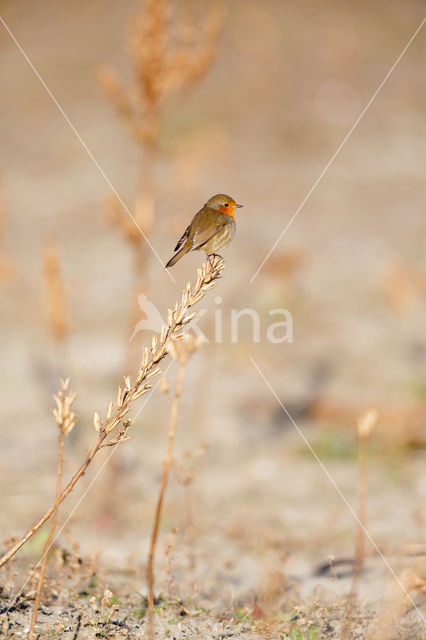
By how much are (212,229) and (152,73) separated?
10.1 feet

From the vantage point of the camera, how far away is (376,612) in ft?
9.50

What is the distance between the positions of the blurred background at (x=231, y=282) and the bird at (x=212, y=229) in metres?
1.38

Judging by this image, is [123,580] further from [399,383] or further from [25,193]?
[25,193]

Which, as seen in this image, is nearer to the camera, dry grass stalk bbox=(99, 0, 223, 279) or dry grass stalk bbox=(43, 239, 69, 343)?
dry grass stalk bbox=(43, 239, 69, 343)

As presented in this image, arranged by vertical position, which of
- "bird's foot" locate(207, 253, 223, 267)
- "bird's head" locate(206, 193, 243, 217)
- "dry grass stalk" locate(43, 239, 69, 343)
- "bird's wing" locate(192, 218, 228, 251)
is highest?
"dry grass stalk" locate(43, 239, 69, 343)

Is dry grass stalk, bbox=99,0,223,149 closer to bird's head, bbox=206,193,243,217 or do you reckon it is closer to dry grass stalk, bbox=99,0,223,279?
dry grass stalk, bbox=99,0,223,279

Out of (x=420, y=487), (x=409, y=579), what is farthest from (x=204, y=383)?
(x=409, y=579)

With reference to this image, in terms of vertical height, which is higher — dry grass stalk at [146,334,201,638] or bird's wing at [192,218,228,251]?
bird's wing at [192,218,228,251]

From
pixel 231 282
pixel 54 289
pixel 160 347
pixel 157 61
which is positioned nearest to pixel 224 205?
pixel 160 347

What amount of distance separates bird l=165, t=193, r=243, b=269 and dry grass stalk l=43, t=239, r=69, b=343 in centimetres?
245

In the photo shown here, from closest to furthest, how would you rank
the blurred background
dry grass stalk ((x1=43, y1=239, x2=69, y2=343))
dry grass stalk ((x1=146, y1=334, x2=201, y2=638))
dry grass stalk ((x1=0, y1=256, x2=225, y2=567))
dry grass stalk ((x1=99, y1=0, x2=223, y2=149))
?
dry grass stalk ((x1=0, y1=256, x2=225, y2=567)) < dry grass stalk ((x1=146, y1=334, x2=201, y2=638)) < dry grass stalk ((x1=43, y1=239, x2=69, y2=343)) < dry grass stalk ((x1=99, y1=0, x2=223, y2=149)) < the blurred background

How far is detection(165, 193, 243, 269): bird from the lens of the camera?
1994mm

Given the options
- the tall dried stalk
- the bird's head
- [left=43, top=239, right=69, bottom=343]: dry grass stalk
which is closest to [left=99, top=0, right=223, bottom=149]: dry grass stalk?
the tall dried stalk

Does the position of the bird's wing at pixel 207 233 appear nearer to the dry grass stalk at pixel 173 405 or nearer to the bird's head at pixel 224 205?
the bird's head at pixel 224 205
